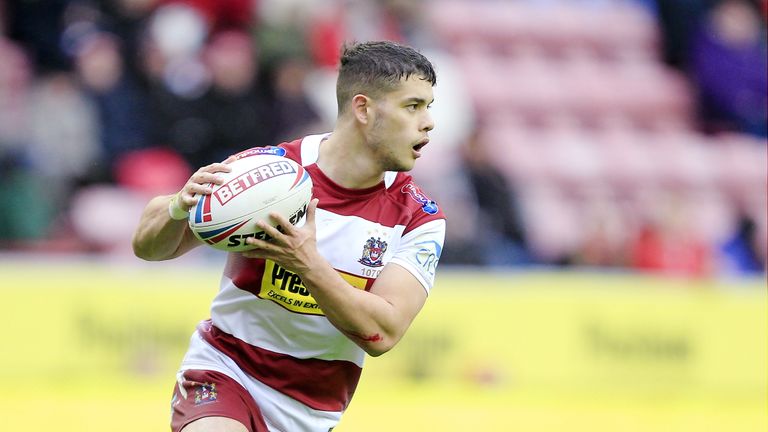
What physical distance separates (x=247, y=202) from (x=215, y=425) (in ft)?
3.13

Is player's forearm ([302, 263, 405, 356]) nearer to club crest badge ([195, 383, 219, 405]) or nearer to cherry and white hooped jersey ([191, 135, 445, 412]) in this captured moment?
cherry and white hooped jersey ([191, 135, 445, 412])

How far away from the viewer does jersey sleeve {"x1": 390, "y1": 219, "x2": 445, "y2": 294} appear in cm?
498

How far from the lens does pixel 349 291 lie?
4586 mm

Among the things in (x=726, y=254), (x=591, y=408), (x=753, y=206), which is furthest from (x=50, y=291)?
(x=753, y=206)

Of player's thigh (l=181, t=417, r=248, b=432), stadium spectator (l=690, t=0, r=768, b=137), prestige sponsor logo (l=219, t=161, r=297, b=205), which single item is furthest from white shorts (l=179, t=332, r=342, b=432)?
stadium spectator (l=690, t=0, r=768, b=137)

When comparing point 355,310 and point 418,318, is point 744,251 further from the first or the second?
point 355,310

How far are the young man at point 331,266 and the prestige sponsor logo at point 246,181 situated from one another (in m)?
0.35

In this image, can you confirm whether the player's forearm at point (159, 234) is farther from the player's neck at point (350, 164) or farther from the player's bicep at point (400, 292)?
the player's bicep at point (400, 292)

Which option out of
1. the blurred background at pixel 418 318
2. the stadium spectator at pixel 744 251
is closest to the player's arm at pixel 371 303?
the blurred background at pixel 418 318

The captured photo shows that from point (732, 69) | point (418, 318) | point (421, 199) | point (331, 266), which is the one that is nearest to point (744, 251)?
point (732, 69)

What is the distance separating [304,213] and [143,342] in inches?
237

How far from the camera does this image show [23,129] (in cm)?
1148

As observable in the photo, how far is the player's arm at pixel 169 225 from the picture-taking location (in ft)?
14.9

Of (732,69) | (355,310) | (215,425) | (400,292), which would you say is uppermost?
(732,69)
